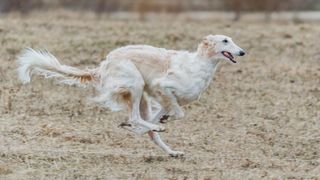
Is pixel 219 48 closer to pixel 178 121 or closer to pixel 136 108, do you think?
pixel 136 108

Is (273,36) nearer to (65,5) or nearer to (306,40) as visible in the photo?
(306,40)

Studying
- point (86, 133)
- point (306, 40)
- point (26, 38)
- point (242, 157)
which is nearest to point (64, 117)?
point (86, 133)

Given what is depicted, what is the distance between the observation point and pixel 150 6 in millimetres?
24859

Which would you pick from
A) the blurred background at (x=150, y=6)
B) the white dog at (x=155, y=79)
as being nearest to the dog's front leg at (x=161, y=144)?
the white dog at (x=155, y=79)

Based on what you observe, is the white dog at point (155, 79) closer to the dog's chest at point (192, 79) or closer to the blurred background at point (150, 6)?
the dog's chest at point (192, 79)

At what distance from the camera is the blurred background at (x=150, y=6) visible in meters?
23.8

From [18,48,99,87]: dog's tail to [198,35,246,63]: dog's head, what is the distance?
1.18 m

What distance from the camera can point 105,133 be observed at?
416 inches

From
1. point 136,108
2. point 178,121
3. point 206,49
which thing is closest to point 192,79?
point 206,49

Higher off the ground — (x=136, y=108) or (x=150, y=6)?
(x=150, y=6)

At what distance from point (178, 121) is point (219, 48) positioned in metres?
2.43

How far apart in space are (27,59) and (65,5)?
16.5m

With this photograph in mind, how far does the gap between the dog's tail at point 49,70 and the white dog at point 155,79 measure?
2cm

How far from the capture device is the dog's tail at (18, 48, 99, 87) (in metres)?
9.68
